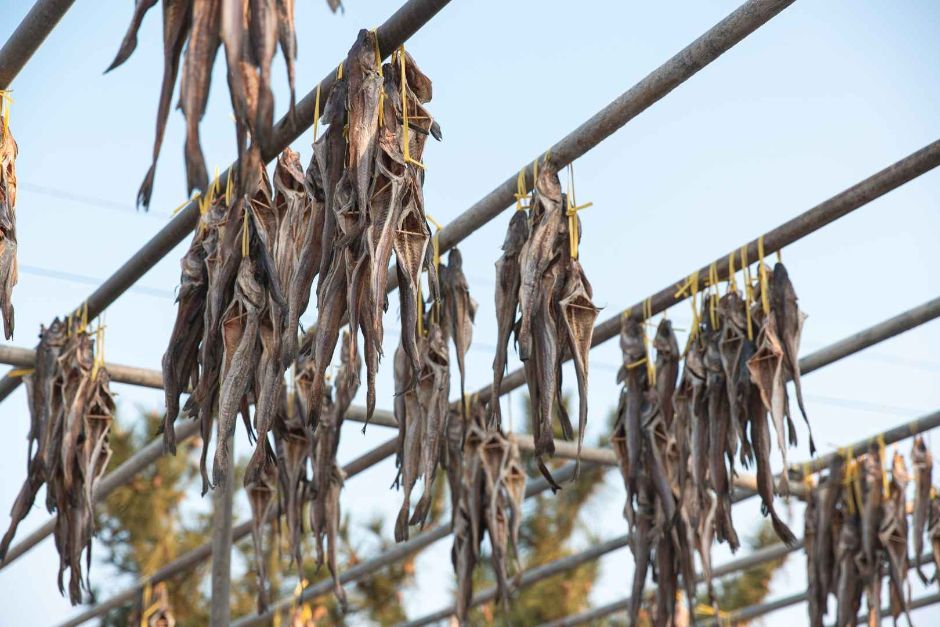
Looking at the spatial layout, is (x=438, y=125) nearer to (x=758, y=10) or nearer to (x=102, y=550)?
(x=758, y=10)

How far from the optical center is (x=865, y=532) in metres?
6.70

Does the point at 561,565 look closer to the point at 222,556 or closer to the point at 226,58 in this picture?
the point at 222,556

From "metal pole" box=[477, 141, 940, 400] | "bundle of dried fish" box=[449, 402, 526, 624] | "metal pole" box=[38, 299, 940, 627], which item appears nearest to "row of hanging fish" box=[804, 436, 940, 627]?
"metal pole" box=[38, 299, 940, 627]

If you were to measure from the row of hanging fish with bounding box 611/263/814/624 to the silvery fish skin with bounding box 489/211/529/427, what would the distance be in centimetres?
95

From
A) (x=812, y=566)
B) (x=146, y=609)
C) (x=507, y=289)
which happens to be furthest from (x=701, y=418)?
(x=146, y=609)

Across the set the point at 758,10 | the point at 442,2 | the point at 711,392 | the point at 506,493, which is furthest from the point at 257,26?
the point at 506,493

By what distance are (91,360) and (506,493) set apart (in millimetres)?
1918

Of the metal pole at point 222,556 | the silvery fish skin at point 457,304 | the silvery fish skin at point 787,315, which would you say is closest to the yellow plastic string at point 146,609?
the metal pole at point 222,556

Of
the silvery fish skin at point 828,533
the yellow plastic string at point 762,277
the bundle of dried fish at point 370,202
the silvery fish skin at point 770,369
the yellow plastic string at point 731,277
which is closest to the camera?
the bundle of dried fish at point 370,202

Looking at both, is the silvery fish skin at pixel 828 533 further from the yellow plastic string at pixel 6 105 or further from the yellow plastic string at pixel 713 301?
the yellow plastic string at pixel 6 105

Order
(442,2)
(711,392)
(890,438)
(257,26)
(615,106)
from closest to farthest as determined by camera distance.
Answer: (257,26) < (442,2) < (615,106) < (711,392) < (890,438)

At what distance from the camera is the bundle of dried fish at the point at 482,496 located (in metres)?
5.97

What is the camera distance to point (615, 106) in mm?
4125

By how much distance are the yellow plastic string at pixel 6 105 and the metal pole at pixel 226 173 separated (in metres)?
0.68
